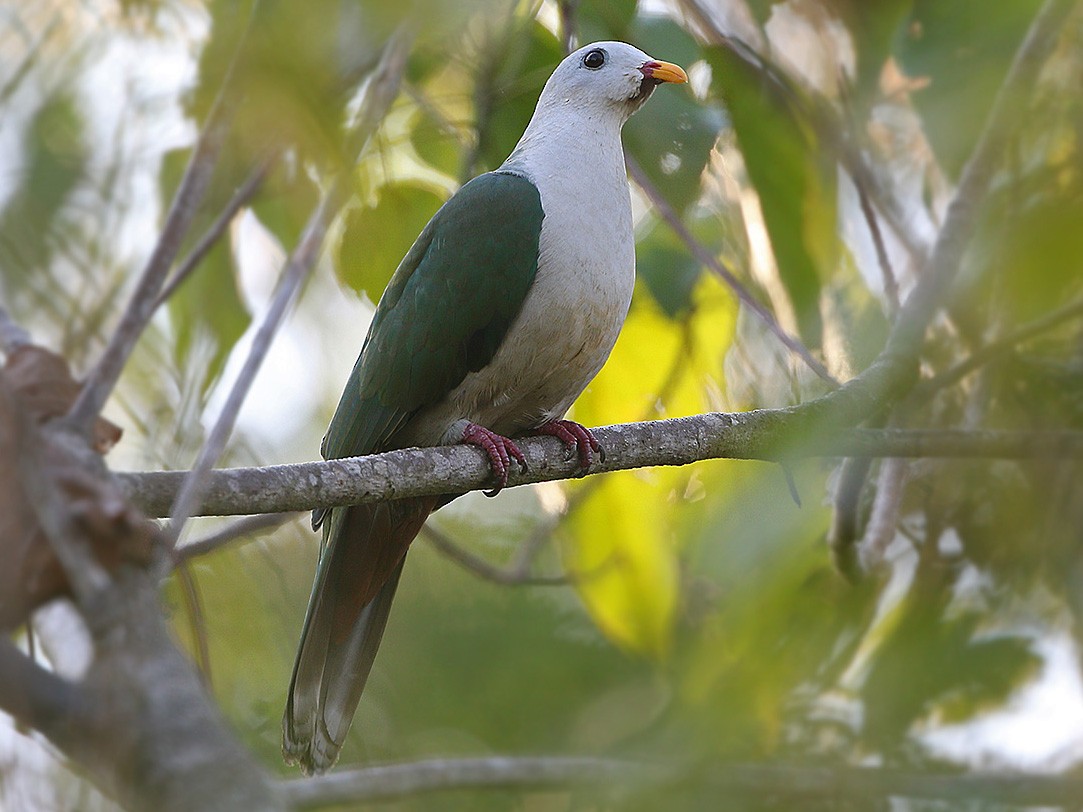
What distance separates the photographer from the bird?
114 inches

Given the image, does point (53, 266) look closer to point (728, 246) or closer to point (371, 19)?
point (371, 19)

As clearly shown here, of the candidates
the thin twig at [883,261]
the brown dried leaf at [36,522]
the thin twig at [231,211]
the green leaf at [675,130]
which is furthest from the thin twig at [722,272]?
the brown dried leaf at [36,522]

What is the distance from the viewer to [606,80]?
3365 millimetres

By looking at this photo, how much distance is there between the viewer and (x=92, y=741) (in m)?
0.74

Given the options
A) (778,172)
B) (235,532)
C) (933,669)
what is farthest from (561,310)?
(933,669)

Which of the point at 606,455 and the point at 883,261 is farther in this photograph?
the point at 883,261

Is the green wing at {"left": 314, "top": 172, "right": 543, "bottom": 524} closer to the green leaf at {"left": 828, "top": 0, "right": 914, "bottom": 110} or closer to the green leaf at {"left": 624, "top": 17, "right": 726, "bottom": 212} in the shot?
the green leaf at {"left": 624, "top": 17, "right": 726, "bottom": 212}

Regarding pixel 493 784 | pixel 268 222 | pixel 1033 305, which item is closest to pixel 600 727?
pixel 493 784

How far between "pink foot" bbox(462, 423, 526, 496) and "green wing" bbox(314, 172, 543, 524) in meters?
0.18

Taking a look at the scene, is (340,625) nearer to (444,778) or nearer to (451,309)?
(444,778)

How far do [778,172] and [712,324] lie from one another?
444mm

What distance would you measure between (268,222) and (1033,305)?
5.58 feet

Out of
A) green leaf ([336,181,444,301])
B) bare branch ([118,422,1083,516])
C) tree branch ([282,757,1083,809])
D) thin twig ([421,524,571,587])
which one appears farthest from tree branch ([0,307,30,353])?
thin twig ([421,524,571,587])

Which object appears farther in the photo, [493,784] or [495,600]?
[495,600]
